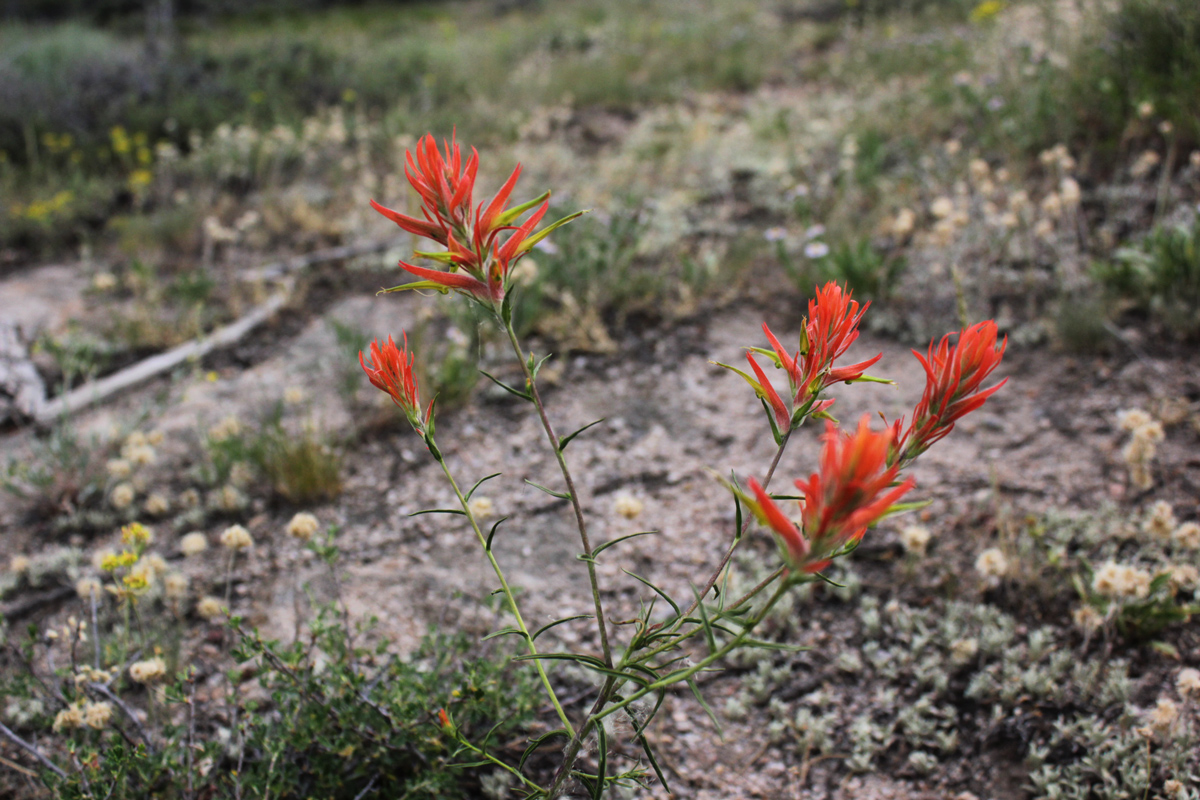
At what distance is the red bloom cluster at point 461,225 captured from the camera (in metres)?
1.00

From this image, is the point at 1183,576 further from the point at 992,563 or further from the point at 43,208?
the point at 43,208

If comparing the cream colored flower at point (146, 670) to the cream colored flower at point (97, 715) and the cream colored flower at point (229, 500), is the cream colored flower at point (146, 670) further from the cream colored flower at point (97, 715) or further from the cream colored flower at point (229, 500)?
the cream colored flower at point (229, 500)

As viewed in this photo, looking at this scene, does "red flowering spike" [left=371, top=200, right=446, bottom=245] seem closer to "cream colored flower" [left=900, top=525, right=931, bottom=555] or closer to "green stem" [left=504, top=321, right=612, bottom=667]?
"green stem" [left=504, top=321, right=612, bottom=667]

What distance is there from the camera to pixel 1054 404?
298 cm

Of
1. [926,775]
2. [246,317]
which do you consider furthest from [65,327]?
[926,775]

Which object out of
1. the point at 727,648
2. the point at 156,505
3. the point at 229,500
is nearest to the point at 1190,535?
the point at 727,648

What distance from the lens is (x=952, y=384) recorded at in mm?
975

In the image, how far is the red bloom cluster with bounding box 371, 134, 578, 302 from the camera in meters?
1.00

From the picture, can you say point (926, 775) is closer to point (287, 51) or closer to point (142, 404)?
point (142, 404)

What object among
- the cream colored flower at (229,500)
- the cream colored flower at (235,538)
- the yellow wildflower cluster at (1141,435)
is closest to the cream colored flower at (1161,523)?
the yellow wildflower cluster at (1141,435)

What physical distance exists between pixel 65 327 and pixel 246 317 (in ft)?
3.32

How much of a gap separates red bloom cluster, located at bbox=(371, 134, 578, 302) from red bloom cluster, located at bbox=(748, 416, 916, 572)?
0.48m

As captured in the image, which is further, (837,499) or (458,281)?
(458,281)

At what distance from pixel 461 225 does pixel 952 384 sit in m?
0.74
